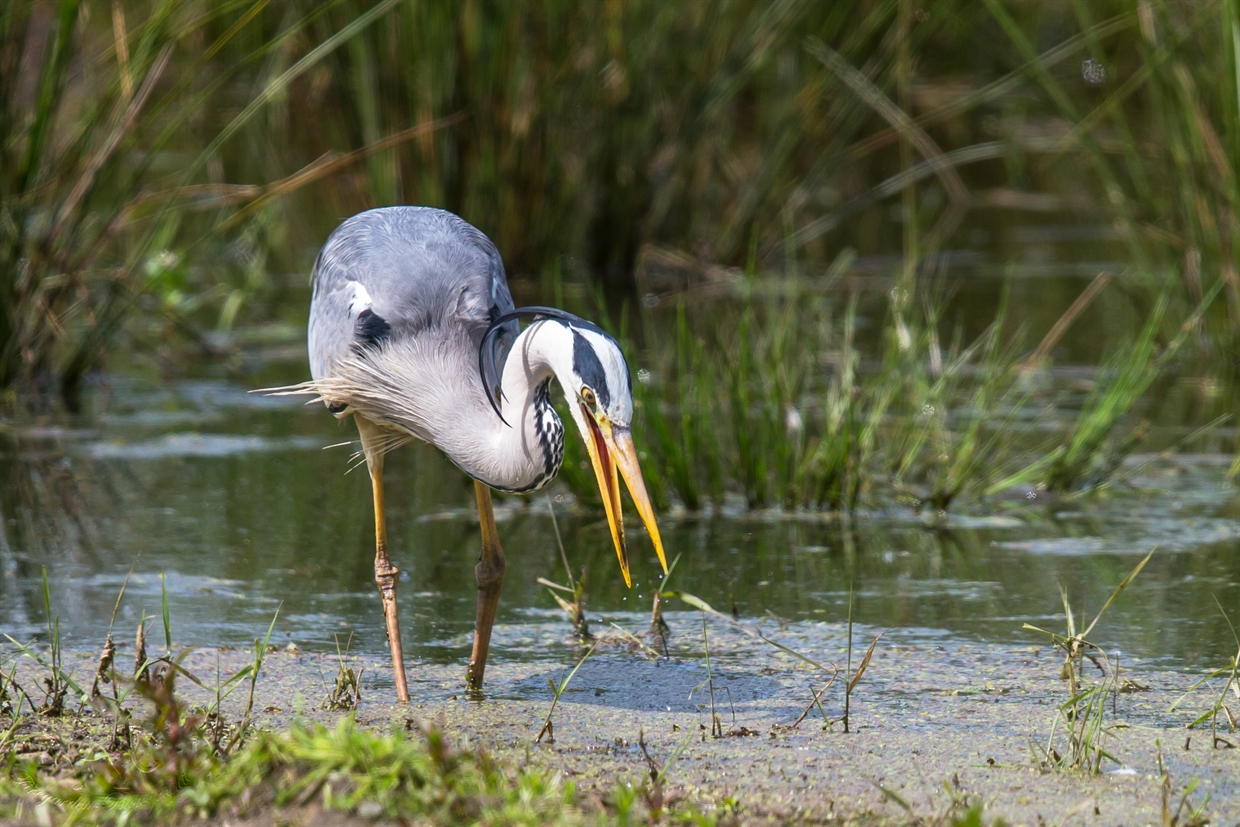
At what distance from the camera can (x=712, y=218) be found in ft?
31.0

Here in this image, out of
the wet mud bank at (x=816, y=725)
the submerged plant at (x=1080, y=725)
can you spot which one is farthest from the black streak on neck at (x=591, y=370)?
the submerged plant at (x=1080, y=725)

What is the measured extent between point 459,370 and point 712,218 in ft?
19.3

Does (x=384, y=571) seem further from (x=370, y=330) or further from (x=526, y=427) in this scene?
(x=526, y=427)

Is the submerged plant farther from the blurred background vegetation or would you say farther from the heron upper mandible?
the blurred background vegetation

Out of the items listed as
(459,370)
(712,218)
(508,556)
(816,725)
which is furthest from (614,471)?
(712,218)

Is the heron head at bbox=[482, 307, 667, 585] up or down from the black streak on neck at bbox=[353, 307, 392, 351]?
down

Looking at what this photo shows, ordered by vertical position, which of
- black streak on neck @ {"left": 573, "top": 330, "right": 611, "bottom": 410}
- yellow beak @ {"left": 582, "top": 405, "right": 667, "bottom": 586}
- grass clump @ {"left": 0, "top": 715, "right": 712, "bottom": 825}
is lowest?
grass clump @ {"left": 0, "top": 715, "right": 712, "bottom": 825}

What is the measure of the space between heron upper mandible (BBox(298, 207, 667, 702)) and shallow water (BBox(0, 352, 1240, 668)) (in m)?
0.51

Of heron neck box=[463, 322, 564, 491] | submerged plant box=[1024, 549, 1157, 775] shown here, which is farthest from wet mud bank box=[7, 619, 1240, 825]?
heron neck box=[463, 322, 564, 491]

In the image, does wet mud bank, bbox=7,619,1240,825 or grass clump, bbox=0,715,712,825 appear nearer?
grass clump, bbox=0,715,712,825

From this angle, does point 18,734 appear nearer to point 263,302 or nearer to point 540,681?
point 540,681

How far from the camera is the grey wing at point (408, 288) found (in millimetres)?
3881

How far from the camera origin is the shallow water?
4.20 m

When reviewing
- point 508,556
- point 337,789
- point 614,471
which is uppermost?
point 614,471
